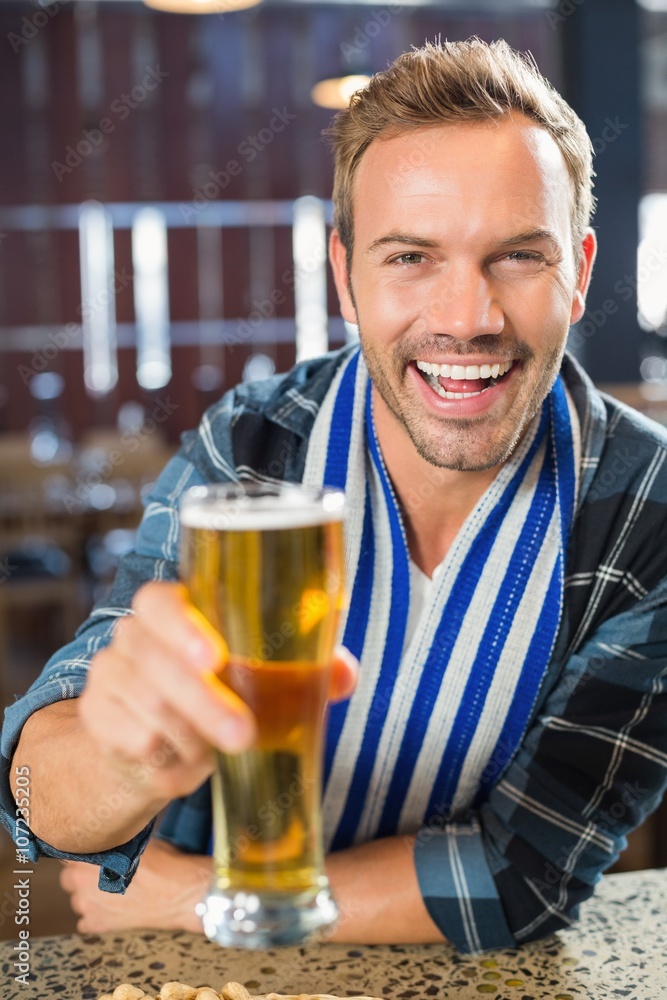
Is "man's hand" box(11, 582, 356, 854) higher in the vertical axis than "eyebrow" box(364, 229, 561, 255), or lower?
lower

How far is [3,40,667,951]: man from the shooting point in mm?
1168

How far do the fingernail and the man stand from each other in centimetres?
36

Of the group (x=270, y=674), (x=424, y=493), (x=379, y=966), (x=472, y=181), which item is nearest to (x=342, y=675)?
(x=270, y=674)

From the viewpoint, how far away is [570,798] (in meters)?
1.27

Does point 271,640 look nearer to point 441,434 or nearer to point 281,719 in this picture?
point 281,719

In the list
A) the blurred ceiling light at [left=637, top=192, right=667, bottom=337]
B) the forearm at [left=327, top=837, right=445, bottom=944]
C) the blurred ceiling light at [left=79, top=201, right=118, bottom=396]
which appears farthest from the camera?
the blurred ceiling light at [left=637, top=192, right=667, bottom=337]

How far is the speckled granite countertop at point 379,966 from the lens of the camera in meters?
1.04

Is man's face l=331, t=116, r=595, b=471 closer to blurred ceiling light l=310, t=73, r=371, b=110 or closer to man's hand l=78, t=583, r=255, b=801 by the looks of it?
man's hand l=78, t=583, r=255, b=801

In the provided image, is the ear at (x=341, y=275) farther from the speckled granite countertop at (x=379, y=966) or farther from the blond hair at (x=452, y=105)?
the speckled granite countertop at (x=379, y=966)

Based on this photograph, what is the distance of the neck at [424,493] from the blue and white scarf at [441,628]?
20 millimetres

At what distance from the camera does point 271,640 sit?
24.7 inches

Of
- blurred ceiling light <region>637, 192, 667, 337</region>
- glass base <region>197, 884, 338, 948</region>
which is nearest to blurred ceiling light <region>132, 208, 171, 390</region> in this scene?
blurred ceiling light <region>637, 192, 667, 337</region>

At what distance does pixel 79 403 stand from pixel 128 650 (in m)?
7.47

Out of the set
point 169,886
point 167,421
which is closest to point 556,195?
point 169,886
